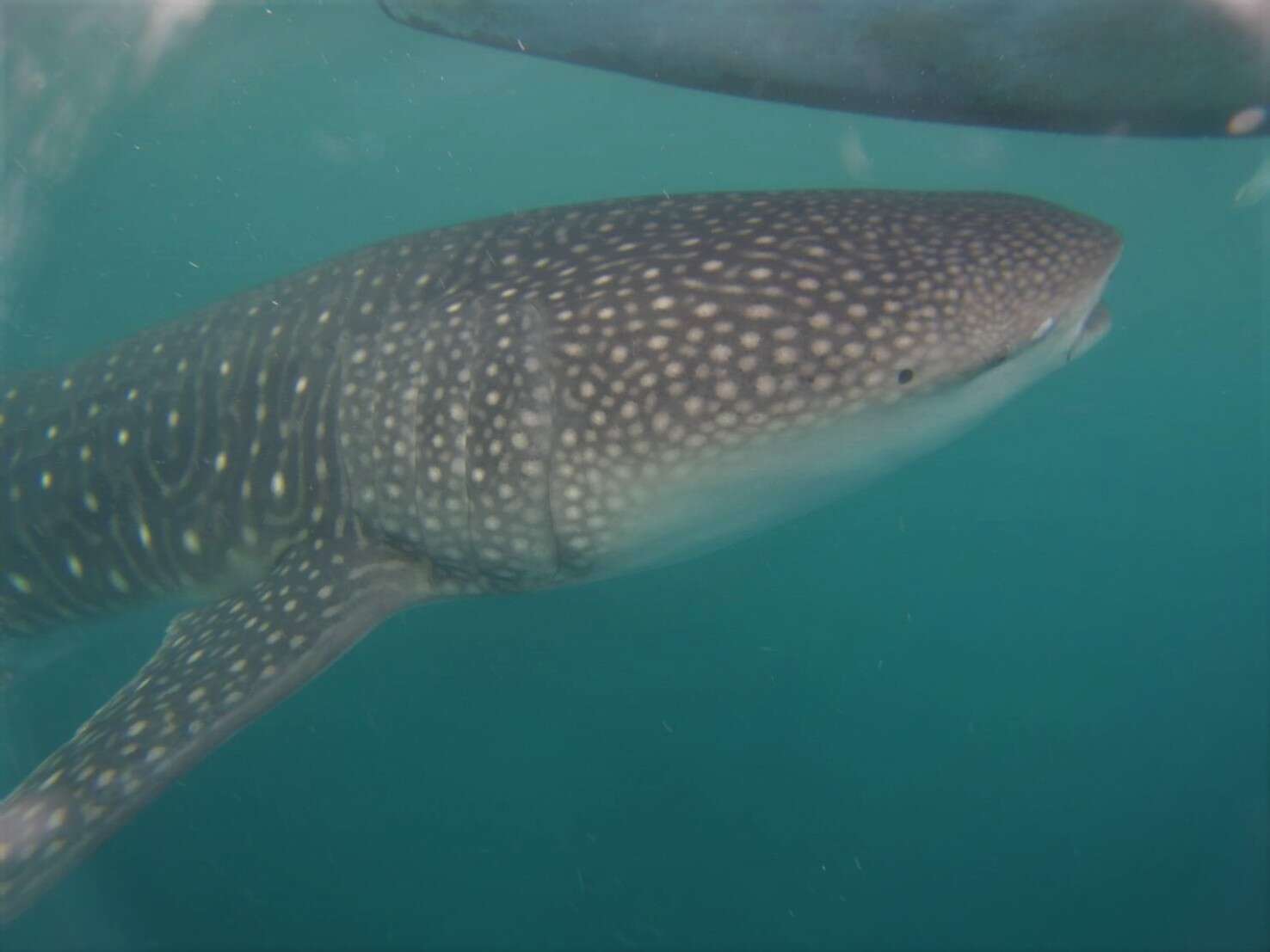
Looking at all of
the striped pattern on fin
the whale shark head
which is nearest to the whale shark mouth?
the whale shark head

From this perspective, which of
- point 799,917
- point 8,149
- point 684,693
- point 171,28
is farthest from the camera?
point 171,28

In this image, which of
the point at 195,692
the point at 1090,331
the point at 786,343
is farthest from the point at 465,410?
the point at 1090,331

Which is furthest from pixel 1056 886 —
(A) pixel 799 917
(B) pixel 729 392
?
(B) pixel 729 392

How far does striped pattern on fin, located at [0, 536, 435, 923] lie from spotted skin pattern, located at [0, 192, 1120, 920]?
0.04ft

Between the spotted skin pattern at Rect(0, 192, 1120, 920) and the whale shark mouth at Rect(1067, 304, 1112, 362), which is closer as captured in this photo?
the spotted skin pattern at Rect(0, 192, 1120, 920)

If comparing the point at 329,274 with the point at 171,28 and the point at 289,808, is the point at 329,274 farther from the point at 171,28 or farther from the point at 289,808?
the point at 171,28

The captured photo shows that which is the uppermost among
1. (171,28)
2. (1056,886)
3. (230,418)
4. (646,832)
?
(171,28)

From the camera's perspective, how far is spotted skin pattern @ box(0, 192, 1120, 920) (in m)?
2.51

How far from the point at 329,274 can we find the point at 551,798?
4.92 meters

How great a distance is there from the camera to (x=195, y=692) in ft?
9.64

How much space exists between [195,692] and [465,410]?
1.52 meters

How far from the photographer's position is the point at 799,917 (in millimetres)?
6840

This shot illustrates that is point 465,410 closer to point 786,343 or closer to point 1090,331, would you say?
point 786,343

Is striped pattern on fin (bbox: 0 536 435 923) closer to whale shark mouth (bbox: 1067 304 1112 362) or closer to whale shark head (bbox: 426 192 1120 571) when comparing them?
whale shark head (bbox: 426 192 1120 571)
